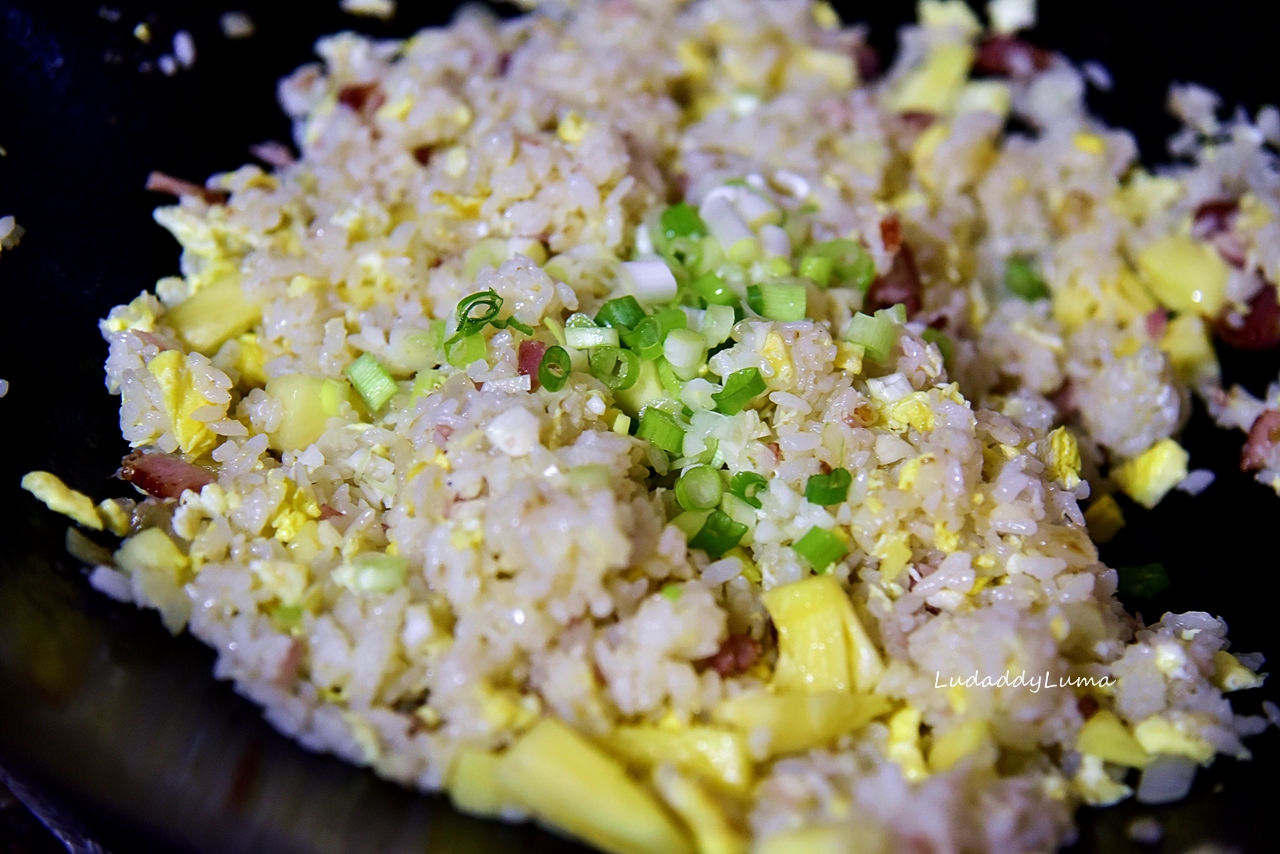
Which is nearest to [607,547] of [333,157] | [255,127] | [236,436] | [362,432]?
[362,432]

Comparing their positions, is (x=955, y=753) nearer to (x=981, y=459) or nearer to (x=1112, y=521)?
(x=981, y=459)

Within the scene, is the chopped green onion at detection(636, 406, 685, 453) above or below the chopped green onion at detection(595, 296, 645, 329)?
below

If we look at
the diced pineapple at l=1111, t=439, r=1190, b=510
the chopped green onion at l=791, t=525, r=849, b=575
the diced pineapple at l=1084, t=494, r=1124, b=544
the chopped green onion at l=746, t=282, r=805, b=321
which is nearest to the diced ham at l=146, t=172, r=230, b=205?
the chopped green onion at l=746, t=282, r=805, b=321

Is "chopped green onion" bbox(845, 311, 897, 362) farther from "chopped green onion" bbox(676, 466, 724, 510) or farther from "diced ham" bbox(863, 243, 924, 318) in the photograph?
"chopped green onion" bbox(676, 466, 724, 510)

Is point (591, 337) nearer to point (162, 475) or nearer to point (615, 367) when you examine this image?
point (615, 367)

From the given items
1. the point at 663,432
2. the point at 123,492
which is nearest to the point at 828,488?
the point at 663,432

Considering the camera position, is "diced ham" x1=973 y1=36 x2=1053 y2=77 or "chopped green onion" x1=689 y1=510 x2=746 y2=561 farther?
"diced ham" x1=973 y1=36 x2=1053 y2=77

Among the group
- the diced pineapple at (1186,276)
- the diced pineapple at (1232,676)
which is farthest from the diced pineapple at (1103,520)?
the diced pineapple at (1186,276)
